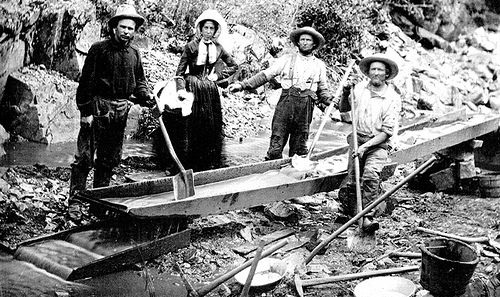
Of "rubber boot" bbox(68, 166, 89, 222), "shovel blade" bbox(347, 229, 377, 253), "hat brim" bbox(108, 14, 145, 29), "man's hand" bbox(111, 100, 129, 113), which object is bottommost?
"shovel blade" bbox(347, 229, 377, 253)

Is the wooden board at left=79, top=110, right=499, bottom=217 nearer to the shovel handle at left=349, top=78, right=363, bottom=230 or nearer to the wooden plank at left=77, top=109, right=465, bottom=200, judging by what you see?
the wooden plank at left=77, top=109, right=465, bottom=200

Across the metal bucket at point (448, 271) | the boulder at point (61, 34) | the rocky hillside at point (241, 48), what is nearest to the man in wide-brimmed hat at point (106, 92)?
the rocky hillside at point (241, 48)

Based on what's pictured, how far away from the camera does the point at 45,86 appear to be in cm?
845

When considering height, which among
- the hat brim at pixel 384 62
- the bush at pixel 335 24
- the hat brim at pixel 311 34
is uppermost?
the bush at pixel 335 24

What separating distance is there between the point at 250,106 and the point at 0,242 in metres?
8.18

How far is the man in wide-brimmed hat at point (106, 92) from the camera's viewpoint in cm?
539

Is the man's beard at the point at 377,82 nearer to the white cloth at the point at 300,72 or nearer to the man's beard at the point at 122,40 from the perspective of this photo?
the white cloth at the point at 300,72

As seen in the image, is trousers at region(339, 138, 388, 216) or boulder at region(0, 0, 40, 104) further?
boulder at region(0, 0, 40, 104)

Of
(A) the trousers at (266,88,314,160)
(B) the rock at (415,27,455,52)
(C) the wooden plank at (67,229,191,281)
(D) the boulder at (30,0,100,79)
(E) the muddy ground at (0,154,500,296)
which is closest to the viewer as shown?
(C) the wooden plank at (67,229,191,281)

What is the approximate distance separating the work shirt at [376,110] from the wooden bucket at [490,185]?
8.73 ft

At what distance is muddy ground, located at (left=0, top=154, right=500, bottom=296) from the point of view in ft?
16.5

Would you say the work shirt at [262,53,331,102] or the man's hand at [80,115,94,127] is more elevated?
the work shirt at [262,53,331,102]

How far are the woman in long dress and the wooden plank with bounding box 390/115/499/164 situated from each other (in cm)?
253

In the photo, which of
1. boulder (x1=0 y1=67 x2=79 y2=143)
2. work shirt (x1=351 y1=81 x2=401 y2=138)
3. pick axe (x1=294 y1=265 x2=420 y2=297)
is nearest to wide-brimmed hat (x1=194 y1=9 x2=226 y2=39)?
work shirt (x1=351 y1=81 x2=401 y2=138)
